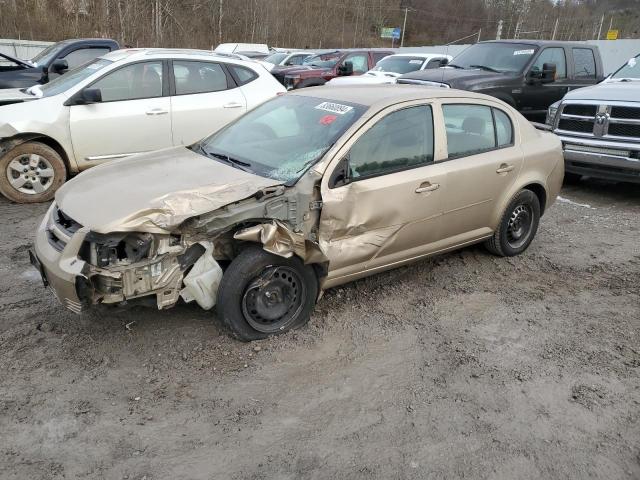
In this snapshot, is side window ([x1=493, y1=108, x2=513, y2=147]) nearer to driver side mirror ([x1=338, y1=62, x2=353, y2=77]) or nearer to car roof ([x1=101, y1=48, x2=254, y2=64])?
car roof ([x1=101, y1=48, x2=254, y2=64])

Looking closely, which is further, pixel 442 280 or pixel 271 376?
pixel 442 280

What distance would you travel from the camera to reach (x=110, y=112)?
689 centimetres

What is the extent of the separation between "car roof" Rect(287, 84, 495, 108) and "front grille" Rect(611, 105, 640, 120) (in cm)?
347

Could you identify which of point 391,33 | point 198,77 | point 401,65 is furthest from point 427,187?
point 391,33

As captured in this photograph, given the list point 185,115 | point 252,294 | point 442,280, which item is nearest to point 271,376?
→ point 252,294

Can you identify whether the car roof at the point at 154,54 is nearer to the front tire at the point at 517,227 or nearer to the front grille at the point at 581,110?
the front tire at the point at 517,227

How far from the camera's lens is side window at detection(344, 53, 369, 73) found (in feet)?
54.0

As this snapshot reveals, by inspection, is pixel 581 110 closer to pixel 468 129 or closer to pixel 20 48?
pixel 468 129

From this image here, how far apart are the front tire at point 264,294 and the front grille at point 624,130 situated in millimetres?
5576

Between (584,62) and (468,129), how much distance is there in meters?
7.43

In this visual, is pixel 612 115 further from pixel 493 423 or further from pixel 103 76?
pixel 103 76

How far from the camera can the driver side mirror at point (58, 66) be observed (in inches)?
417

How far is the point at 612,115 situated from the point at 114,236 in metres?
6.88

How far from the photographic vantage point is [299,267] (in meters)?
3.80
